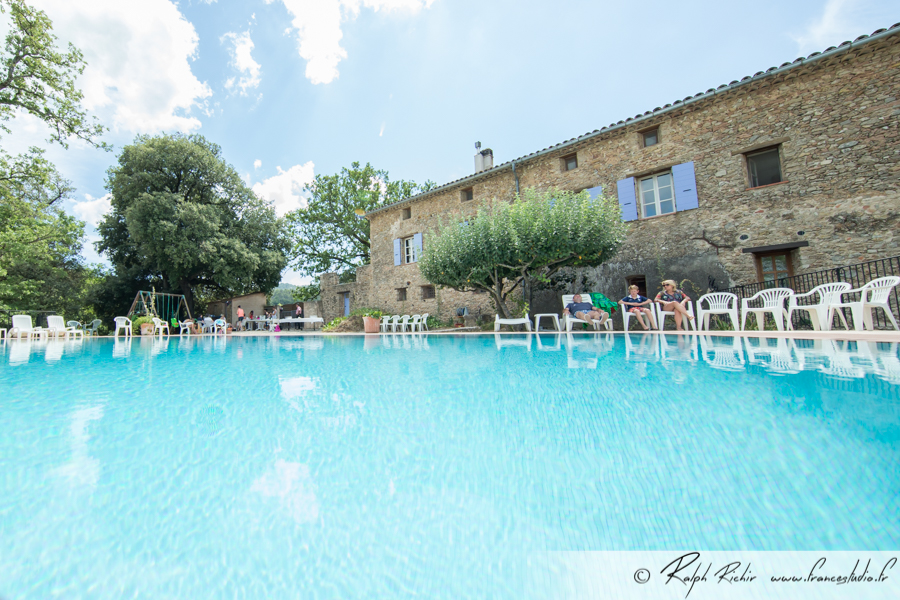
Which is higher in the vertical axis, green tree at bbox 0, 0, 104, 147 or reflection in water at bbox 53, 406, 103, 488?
green tree at bbox 0, 0, 104, 147

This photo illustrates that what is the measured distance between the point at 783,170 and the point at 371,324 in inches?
556

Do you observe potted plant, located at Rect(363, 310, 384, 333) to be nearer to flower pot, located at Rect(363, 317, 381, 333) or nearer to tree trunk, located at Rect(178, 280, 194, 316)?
flower pot, located at Rect(363, 317, 381, 333)

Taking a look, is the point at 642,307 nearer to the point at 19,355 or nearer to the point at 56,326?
the point at 19,355

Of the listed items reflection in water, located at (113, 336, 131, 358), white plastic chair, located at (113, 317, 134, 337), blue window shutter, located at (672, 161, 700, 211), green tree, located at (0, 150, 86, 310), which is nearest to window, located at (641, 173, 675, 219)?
blue window shutter, located at (672, 161, 700, 211)

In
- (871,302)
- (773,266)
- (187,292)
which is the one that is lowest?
(871,302)

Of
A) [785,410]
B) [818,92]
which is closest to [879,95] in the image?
[818,92]

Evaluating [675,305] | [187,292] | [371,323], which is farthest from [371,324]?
[187,292]

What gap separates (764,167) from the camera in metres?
10.3

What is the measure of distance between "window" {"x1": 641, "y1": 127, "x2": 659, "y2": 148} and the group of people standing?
532 centimetres

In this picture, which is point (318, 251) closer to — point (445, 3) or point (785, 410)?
point (445, 3)

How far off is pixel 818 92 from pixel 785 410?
477 inches

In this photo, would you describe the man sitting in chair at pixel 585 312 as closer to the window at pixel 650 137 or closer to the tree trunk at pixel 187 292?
the window at pixel 650 137

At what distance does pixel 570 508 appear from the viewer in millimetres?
1090

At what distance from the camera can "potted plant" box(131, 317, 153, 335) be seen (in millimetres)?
16016
